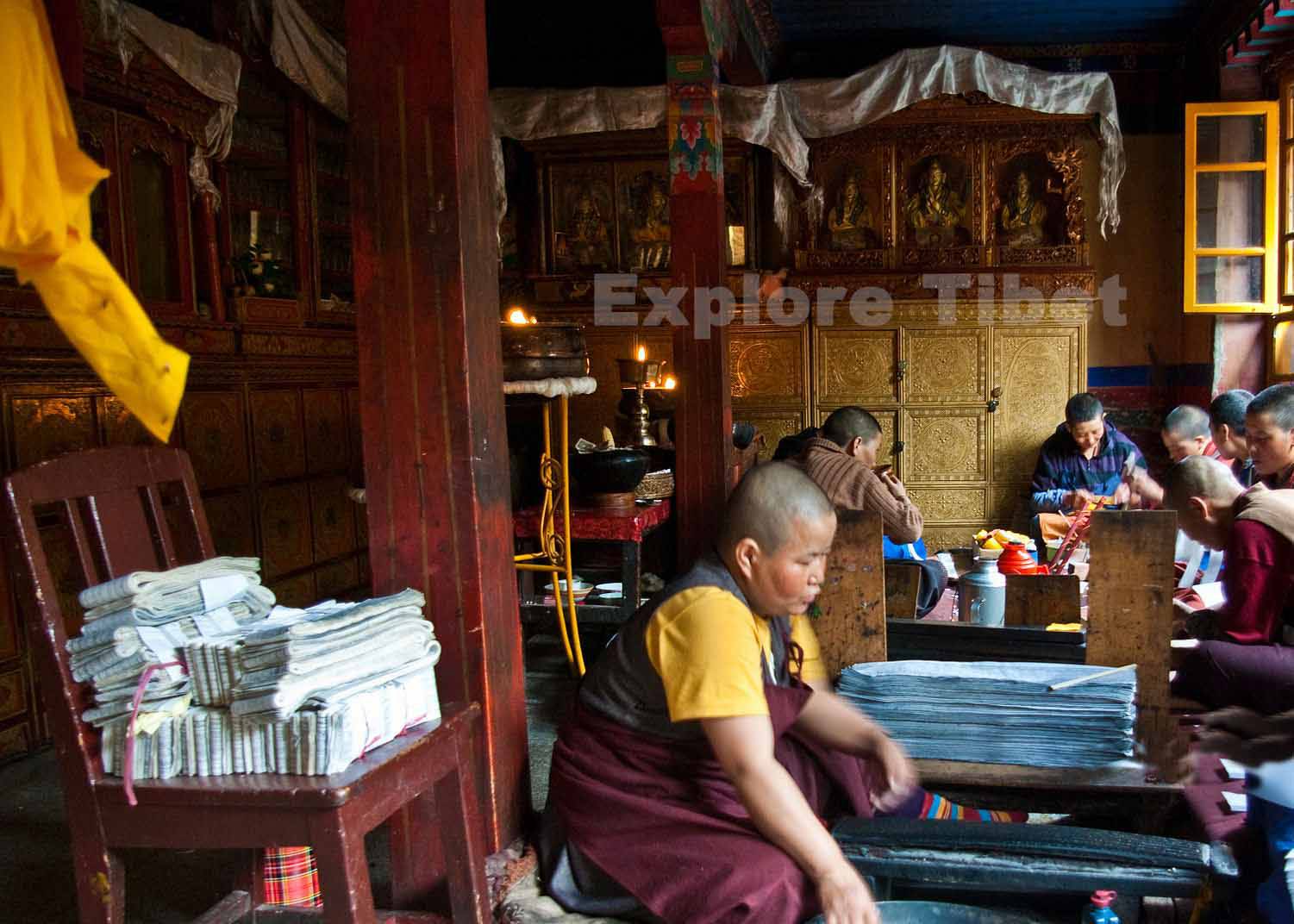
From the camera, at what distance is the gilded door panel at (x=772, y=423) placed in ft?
24.6

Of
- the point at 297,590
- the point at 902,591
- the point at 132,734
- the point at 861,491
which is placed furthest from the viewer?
the point at 297,590

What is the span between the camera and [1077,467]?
595 centimetres

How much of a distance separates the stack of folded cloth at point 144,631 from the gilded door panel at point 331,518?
4050mm

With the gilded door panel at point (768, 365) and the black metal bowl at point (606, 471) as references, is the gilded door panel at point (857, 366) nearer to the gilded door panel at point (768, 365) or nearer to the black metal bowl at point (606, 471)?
the gilded door panel at point (768, 365)

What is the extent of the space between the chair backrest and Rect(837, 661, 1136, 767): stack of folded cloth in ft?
5.13

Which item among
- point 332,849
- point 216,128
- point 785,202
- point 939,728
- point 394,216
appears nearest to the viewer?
point 332,849

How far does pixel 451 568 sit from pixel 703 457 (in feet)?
11.0

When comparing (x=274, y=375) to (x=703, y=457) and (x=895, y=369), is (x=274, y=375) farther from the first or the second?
(x=895, y=369)

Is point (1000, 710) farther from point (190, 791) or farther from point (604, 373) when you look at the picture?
point (604, 373)

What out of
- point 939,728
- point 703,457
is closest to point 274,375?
point 703,457

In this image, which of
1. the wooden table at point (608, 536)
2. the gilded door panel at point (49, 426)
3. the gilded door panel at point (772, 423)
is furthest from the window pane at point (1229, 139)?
the gilded door panel at point (49, 426)

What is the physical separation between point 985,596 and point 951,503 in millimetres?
4452

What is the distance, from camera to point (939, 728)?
2299mm

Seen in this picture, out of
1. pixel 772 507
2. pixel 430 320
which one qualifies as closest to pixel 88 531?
pixel 430 320
